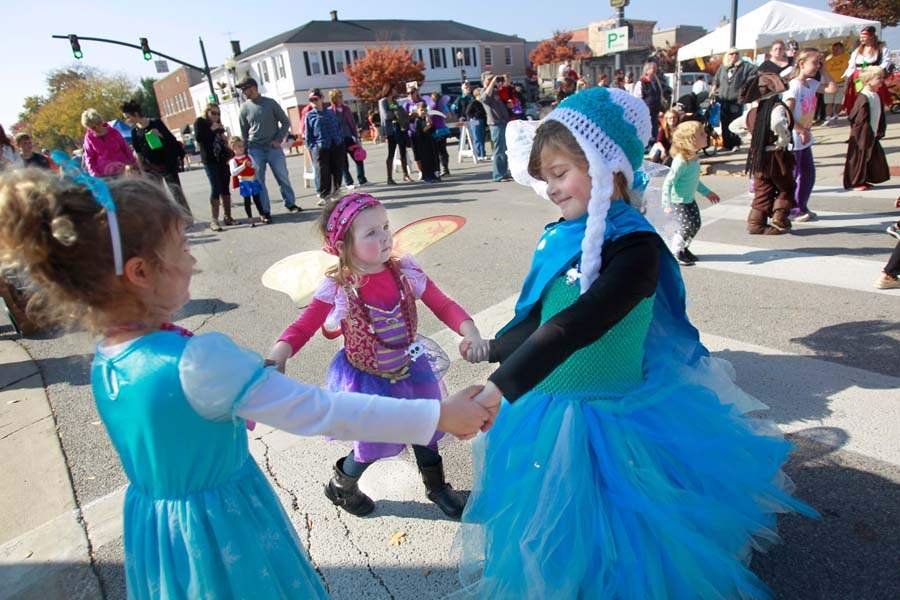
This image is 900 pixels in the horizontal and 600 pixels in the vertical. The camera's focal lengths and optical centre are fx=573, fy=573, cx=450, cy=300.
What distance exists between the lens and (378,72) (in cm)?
4769

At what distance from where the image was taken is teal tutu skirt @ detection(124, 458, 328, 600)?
1.36m

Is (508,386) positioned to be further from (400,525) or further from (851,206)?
(851,206)

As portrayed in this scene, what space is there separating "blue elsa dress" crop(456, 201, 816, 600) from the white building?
45870mm

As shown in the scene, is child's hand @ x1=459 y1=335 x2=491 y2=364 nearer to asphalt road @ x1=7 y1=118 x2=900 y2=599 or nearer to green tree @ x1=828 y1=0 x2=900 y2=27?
asphalt road @ x1=7 y1=118 x2=900 y2=599

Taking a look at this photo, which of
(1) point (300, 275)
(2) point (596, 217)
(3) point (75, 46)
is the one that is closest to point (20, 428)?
(1) point (300, 275)

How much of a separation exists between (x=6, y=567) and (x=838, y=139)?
14.3 m

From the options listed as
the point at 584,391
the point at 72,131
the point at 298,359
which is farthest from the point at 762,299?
the point at 72,131

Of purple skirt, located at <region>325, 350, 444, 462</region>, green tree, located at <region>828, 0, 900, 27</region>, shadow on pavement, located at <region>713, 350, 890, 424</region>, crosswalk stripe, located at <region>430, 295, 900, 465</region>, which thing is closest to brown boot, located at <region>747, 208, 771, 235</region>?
crosswalk stripe, located at <region>430, 295, 900, 465</region>

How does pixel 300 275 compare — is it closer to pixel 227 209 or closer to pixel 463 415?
pixel 463 415

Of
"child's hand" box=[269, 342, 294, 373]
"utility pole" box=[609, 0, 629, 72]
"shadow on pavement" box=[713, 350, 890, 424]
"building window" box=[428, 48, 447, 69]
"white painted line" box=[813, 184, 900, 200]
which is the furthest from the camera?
"building window" box=[428, 48, 447, 69]

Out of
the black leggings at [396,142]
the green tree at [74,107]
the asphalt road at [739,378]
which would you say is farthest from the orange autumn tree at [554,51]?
the asphalt road at [739,378]

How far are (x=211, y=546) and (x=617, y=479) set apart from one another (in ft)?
3.82

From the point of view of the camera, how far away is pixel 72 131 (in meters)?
54.1

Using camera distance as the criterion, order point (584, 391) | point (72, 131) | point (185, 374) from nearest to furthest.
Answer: point (185, 374) < point (584, 391) < point (72, 131)
